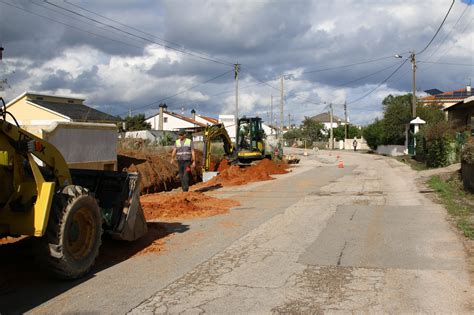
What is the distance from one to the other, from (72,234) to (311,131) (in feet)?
358

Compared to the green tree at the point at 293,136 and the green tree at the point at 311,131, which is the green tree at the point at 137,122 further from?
the green tree at the point at 293,136

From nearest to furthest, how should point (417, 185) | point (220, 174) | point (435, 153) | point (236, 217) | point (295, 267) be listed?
1. point (295, 267)
2. point (236, 217)
3. point (417, 185)
4. point (220, 174)
5. point (435, 153)

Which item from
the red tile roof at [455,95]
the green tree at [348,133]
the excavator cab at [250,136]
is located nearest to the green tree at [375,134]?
the red tile roof at [455,95]

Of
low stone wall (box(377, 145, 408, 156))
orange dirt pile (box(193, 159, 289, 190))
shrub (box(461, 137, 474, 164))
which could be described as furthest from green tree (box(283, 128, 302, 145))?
shrub (box(461, 137, 474, 164))

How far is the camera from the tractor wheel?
5.64 m

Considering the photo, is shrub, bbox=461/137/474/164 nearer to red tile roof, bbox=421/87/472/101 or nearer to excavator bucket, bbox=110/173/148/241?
excavator bucket, bbox=110/173/148/241

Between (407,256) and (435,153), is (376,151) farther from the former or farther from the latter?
(407,256)

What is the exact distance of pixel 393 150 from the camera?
52.5 m

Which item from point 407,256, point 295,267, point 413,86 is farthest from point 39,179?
point 413,86

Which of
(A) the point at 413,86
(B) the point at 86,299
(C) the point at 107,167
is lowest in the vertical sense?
(B) the point at 86,299

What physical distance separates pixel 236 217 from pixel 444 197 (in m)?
6.74

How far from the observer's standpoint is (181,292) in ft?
18.1

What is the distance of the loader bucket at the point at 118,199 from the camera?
7020 millimetres

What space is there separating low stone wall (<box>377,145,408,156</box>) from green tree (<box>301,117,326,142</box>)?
51.7m
